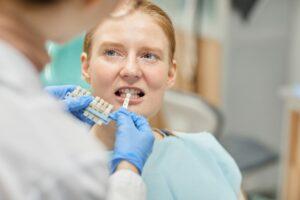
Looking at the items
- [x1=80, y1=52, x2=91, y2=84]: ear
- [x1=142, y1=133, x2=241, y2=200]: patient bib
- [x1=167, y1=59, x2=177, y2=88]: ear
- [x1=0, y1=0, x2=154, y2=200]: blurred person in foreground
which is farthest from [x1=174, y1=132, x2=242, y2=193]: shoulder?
[x1=0, y1=0, x2=154, y2=200]: blurred person in foreground

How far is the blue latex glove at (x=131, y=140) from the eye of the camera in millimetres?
889

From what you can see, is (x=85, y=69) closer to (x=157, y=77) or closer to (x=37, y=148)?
(x=157, y=77)

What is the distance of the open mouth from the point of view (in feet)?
3.42

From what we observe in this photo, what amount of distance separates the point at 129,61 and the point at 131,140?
0.19 metres

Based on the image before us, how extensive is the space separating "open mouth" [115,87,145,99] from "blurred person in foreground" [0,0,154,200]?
30 centimetres

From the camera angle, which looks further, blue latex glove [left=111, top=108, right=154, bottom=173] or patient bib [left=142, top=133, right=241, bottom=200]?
patient bib [left=142, top=133, right=241, bottom=200]

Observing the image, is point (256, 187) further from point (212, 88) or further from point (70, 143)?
point (70, 143)

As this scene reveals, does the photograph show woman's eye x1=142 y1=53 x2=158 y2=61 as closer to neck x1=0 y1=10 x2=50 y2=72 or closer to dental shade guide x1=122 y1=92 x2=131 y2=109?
dental shade guide x1=122 y1=92 x2=131 y2=109

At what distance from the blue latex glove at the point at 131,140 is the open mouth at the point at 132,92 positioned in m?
0.05

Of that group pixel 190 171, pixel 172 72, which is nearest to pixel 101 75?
→ pixel 172 72

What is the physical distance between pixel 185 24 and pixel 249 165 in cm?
88

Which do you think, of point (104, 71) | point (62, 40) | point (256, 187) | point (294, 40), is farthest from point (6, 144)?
point (294, 40)

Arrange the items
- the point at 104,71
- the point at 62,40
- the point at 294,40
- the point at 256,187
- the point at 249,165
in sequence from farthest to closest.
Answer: the point at 294,40
the point at 256,187
the point at 249,165
the point at 104,71
the point at 62,40

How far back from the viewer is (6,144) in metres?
0.64
